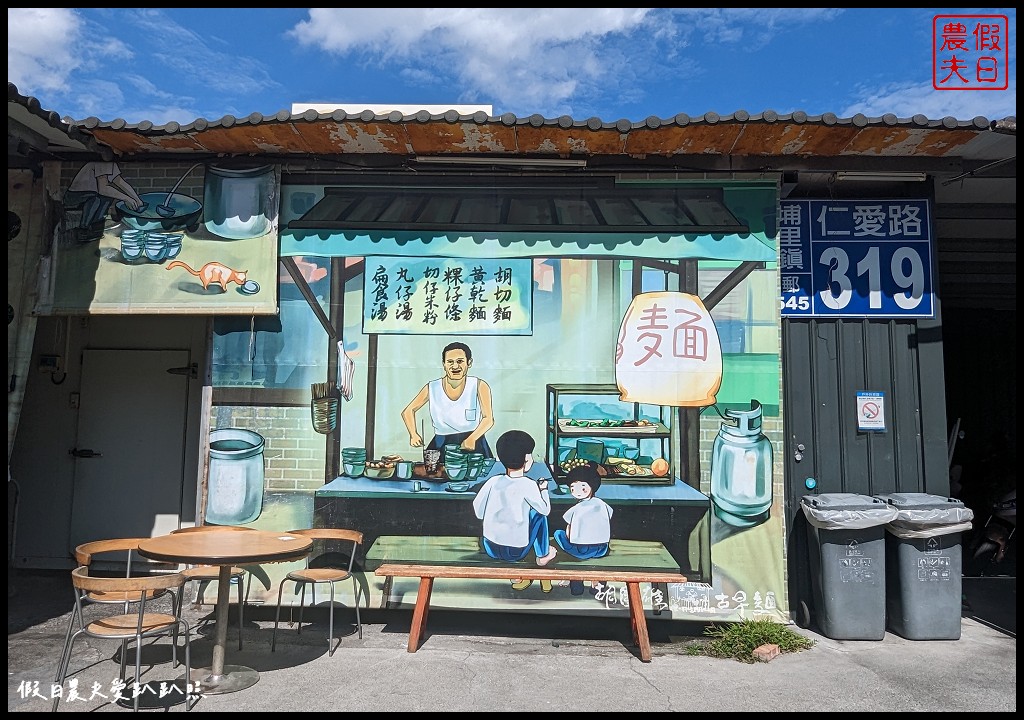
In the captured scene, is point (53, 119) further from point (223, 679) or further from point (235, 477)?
point (223, 679)

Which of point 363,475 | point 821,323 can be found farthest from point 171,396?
point 821,323

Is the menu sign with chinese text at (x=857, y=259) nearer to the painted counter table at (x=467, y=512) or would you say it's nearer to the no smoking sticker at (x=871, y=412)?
the no smoking sticker at (x=871, y=412)

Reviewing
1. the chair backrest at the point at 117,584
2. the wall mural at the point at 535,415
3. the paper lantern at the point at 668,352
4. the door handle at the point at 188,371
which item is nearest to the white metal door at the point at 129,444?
the door handle at the point at 188,371

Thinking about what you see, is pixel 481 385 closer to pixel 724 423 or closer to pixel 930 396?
pixel 724 423

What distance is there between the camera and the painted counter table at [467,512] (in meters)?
5.85

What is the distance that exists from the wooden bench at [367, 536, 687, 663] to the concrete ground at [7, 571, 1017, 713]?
0.44 metres

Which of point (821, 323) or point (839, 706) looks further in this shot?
point (821, 323)

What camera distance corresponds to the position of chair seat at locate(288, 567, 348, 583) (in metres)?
5.33

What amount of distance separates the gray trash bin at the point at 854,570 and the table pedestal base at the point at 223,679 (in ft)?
14.1

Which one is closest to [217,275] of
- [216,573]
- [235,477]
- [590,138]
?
[235,477]

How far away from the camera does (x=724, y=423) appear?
5922 mm

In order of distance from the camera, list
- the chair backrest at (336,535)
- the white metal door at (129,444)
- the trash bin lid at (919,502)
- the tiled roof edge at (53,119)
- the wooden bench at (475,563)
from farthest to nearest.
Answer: the white metal door at (129,444), the chair backrest at (336,535), the trash bin lid at (919,502), the wooden bench at (475,563), the tiled roof edge at (53,119)

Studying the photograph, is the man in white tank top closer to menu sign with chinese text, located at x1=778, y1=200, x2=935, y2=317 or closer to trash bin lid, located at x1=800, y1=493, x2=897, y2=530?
trash bin lid, located at x1=800, y1=493, x2=897, y2=530

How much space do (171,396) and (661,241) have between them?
539cm
